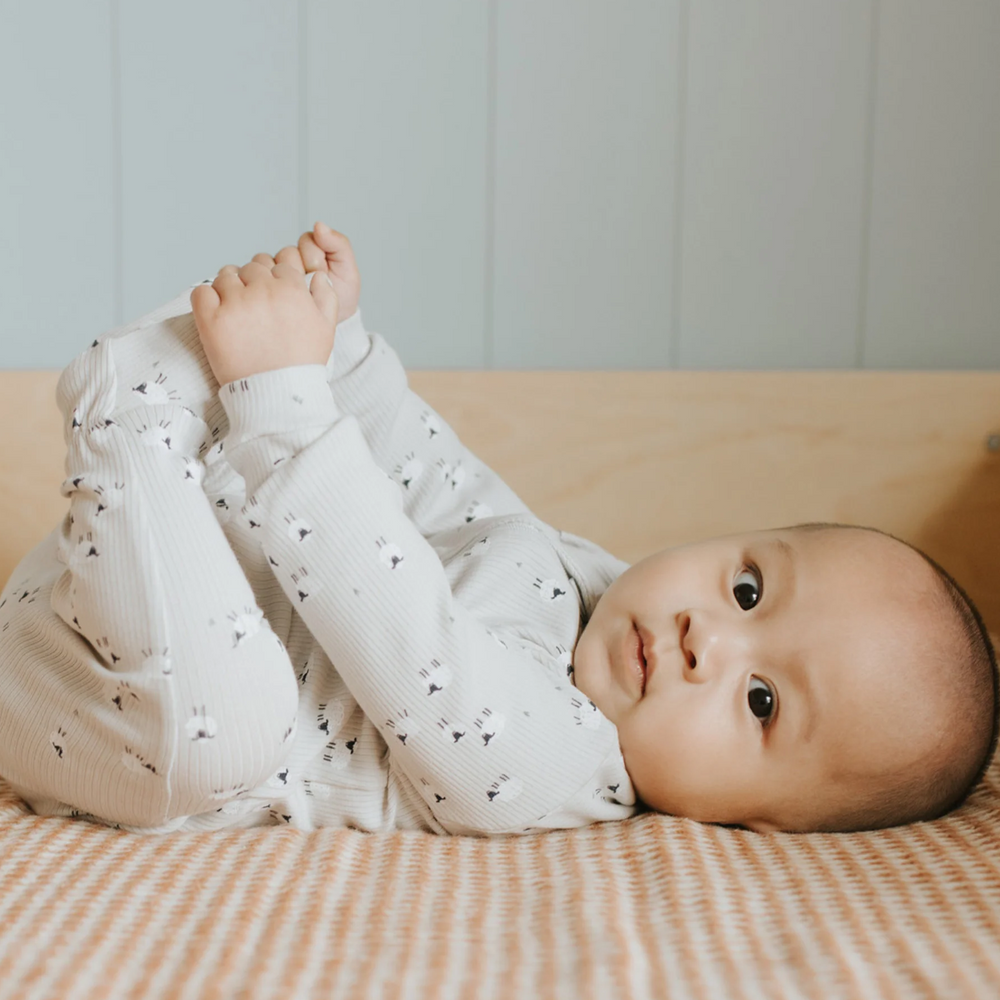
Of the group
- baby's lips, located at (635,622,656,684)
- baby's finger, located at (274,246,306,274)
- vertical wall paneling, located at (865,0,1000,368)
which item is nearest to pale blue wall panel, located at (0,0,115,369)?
baby's finger, located at (274,246,306,274)

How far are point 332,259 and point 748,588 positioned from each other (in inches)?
15.3

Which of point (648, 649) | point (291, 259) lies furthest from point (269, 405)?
point (648, 649)

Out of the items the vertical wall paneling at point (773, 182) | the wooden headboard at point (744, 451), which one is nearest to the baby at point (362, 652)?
the wooden headboard at point (744, 451)

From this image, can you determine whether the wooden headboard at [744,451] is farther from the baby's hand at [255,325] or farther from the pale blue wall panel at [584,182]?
the baby's hand at [255,325]

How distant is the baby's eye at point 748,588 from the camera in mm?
750

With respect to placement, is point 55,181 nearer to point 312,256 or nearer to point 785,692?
point 312,256

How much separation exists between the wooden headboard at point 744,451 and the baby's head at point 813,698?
1.68 ft

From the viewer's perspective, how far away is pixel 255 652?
0.61 m

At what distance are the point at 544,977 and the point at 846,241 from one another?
3.56 ft

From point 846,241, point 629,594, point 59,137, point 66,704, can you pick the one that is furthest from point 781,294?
point 66,704

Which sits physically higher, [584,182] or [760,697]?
[584,182]

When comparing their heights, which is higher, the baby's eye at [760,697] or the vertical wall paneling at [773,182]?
the vertical wall paneling at [773,182]

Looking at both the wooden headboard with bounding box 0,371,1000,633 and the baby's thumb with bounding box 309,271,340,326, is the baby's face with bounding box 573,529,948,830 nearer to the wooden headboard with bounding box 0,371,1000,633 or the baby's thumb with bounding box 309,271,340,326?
the baby's thumb with bounding box 309,271,340,326

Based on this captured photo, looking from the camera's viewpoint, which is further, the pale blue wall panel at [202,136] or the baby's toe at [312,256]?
the pale blue wall panel at [202,136]
